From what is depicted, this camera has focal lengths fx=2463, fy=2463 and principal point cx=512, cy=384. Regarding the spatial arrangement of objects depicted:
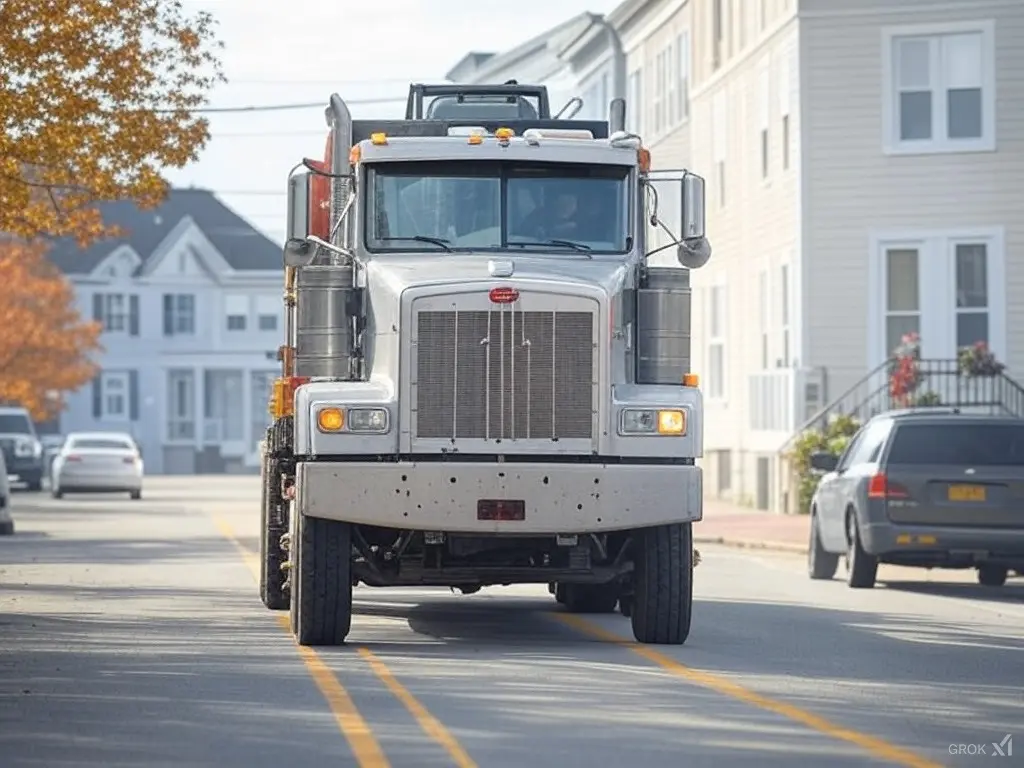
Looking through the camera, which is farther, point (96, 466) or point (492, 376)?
point (96, 466)

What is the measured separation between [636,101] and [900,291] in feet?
63.1

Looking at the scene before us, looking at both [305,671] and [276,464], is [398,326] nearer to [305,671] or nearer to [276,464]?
[305,671]

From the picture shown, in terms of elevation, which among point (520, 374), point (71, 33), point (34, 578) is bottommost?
point (34, 578)

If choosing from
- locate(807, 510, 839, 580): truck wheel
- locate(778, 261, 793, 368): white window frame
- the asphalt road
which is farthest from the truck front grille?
locate(778, 261, 793, 368): white window frame

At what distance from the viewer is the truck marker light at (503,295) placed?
15680 mm

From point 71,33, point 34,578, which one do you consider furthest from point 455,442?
point 71,33

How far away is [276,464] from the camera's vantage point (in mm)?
19125

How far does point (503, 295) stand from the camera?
51.4 feet

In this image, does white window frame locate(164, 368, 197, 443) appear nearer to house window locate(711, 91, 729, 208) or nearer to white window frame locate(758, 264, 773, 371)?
house window locate(711, 91, 729, 208)

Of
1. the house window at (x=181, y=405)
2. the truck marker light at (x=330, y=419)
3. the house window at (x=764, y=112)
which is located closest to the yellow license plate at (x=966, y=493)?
the truck marker light at (x=330, y=419)

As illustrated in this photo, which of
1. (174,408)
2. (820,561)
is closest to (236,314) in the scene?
(174,408)

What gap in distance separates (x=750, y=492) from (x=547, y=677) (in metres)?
31.4

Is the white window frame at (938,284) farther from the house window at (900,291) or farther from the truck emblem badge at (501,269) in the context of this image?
the truck emblem badge at (501,269)

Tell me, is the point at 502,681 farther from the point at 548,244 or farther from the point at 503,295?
the point at 548,244
